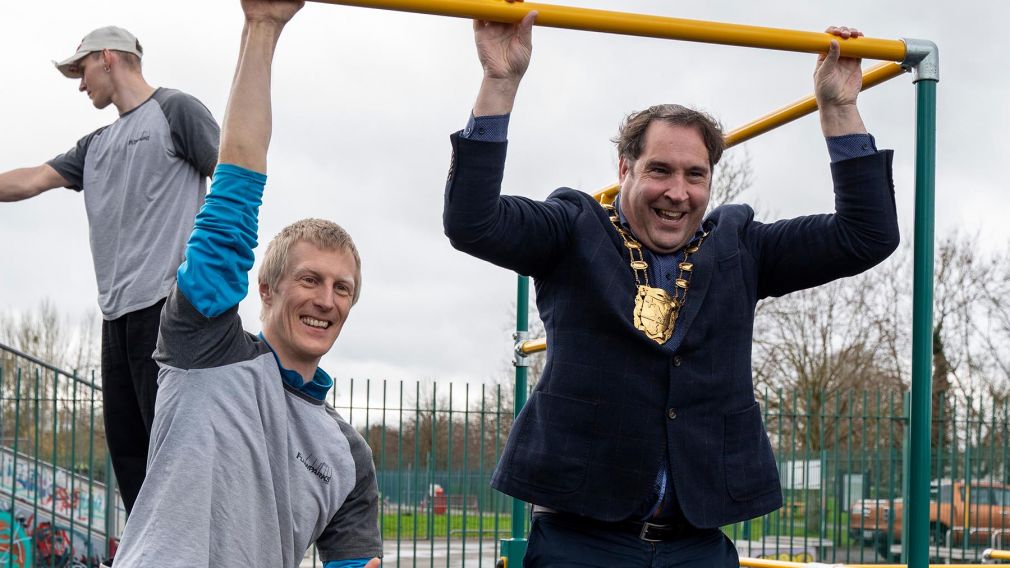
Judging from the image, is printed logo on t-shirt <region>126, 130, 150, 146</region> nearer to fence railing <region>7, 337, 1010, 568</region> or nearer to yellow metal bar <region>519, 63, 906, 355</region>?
yellow metal bar <region>519, 63, 906, 355</region>

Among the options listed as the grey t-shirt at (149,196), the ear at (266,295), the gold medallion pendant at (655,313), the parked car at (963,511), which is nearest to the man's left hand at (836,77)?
the gold medallion pendant at (655,313)

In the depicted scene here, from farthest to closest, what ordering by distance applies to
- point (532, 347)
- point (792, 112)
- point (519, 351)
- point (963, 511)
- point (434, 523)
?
point (963, 511), point (434, 523), point (519, 351), point (532, 347), point (792, 112)

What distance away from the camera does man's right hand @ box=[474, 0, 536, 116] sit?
189cm

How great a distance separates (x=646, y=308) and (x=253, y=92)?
2.67 feet

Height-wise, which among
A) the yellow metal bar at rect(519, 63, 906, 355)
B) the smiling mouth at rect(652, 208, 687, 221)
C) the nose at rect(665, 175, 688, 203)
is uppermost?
the yellow metal bar at rect(519, 63, 906, 355)

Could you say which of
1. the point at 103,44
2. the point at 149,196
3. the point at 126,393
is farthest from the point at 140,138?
the point at 126,393

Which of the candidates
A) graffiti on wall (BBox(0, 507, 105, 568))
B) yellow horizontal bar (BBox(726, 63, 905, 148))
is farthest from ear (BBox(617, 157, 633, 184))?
graffiti on wall (BBox(0, 507, 105, 568))

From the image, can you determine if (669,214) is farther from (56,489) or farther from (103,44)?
(56,489)

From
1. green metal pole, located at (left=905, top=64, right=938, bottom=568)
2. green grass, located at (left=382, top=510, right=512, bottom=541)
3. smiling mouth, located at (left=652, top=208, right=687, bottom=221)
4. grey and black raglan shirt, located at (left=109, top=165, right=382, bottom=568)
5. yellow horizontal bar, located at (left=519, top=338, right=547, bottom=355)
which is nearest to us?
grey and black raglan shirt, located at (left=109, top=165, right=382, bottom=568)

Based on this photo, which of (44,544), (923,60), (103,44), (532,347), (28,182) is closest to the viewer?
(923,60)

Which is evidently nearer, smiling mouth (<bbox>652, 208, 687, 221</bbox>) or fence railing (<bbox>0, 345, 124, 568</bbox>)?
smiling mouth (<bbox>652, 208, 687, 221</bbox>)

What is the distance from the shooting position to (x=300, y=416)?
6.19ft

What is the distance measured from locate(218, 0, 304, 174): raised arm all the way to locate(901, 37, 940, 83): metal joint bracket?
1288mm

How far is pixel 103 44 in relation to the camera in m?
2.92
